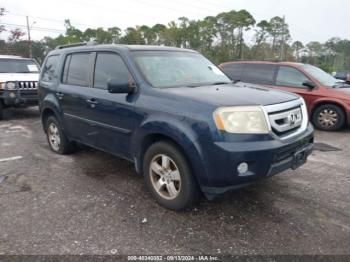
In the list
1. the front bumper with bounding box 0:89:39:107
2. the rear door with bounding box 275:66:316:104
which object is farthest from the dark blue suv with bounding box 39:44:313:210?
the front bumper with bounding box 0:89:39:107

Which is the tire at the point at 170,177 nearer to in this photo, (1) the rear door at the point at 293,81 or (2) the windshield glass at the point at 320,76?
(1) the rear door at the point at 293,81

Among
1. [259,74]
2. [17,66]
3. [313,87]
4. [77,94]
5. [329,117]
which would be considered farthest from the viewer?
[17,66]

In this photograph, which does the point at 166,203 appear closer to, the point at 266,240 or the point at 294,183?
the point at 266,240

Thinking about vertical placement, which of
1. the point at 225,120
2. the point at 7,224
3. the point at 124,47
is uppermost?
the point at 124,47

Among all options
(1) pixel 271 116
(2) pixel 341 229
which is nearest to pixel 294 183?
(2) pixel 341 229

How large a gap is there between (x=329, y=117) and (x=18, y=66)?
8.89 meters

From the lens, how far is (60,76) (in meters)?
5.14

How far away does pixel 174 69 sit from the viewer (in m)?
4.07

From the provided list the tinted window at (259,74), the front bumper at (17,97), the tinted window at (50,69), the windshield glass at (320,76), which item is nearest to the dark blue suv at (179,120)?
the tinted window at (50,69)

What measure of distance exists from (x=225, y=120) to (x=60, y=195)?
2275mm

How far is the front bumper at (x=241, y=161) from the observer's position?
2896 mm

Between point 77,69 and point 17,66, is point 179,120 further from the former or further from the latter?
point 17,66

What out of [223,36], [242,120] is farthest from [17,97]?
[223,36]

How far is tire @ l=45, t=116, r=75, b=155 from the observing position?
536cm
